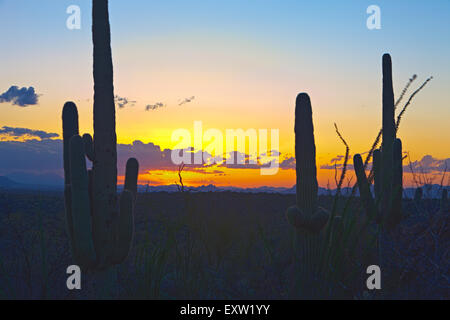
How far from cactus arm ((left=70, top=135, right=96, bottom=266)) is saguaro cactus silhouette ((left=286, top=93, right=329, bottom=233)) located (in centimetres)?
211

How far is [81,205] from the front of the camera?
4.62 m

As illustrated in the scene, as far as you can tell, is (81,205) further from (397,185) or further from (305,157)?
(397,185)

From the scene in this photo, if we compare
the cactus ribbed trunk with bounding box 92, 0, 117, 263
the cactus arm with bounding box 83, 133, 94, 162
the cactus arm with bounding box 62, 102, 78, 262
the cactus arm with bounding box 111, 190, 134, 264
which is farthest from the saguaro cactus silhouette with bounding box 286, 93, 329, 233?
the cactus arm with bounding box 62, 102, 78, 262

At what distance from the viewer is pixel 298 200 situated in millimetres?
4223

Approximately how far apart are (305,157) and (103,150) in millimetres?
2201

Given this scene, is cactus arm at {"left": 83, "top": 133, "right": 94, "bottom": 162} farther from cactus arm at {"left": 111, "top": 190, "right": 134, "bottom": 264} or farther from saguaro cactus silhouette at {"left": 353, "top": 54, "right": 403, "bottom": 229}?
saguaro cactus silhouette at {"left": 353, "top": 54, "right": 403, "bottom": 229}

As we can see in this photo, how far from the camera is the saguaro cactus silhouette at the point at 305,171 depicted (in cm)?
409

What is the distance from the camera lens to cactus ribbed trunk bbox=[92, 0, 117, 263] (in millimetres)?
4824

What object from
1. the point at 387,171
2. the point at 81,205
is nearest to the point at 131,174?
the point at 81,205

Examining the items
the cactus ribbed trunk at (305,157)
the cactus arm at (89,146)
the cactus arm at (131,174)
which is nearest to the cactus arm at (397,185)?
the cactus ribbed trunk at (305,157)

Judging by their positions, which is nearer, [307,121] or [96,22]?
[307,121]
